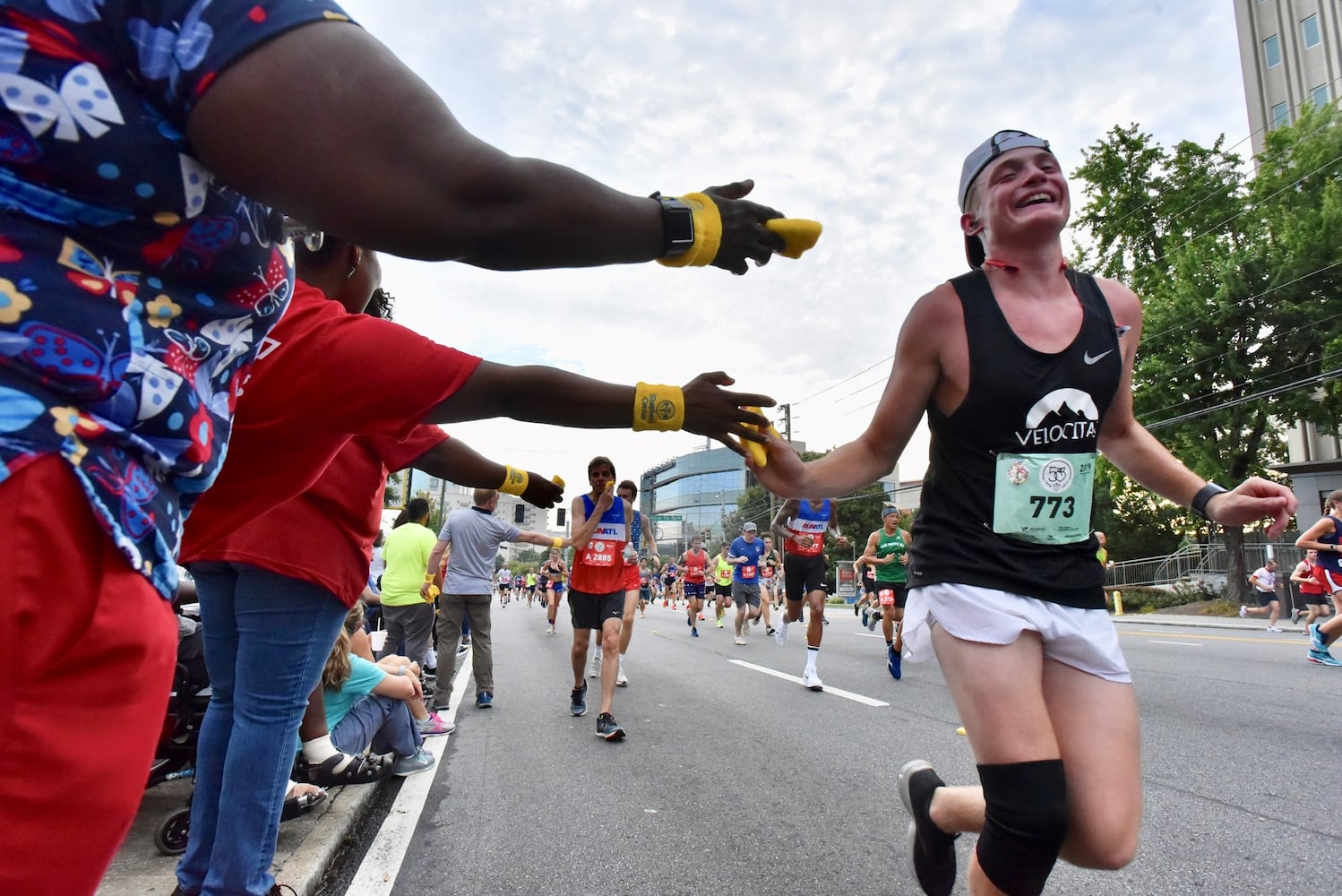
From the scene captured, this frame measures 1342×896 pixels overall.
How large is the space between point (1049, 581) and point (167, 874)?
3.36 metres

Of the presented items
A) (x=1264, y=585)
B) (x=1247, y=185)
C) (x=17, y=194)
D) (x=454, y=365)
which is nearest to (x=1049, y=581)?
(x=454, y=365)

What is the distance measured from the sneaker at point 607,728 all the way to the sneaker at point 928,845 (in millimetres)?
3251

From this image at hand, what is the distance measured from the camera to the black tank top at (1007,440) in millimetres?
2135

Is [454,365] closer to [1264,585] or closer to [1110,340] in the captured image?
[1110,340]

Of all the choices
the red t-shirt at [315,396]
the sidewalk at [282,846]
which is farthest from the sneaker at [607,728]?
the red t-shirt at [315,396]

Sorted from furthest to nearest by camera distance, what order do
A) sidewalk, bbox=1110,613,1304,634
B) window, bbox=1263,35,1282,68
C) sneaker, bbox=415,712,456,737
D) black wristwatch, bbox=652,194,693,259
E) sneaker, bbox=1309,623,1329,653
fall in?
window, bbox=1263,35,1282,68 < sidewalk, bbox=1110,613,1304,634 < sneaker, bbox=1309,623,1329,653 < sneaker, bbox=415,712,456,737 < black wristwatch, bbox=652,194,693,259

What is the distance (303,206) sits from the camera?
3.03ft

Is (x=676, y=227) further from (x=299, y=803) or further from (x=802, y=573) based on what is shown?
(x=802, y=573)

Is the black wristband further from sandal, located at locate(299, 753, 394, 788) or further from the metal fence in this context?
the metal fence

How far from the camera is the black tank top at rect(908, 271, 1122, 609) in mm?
2135

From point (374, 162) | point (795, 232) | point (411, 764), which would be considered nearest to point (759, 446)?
point (795, 232)

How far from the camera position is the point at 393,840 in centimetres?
361

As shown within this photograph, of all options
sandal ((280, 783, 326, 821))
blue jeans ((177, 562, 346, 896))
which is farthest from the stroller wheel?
blue jeans ((177, 562, 346, 896))

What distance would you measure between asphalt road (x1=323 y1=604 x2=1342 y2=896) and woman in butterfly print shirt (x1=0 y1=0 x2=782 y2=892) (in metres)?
2.66
